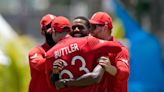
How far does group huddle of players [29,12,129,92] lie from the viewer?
11.7m

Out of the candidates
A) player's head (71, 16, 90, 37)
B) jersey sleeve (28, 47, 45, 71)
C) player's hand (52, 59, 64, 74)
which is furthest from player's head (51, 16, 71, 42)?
jersey sleeve (28, 47, 45, 71)

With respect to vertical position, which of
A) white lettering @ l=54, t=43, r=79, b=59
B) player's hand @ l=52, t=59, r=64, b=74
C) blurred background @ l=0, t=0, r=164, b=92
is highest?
white lettering @ l=54, t=43, r=79, b=59

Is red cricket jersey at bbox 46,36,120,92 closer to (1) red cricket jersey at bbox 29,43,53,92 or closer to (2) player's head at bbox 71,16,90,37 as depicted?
(2) player's head at bbox 71,16,90,37

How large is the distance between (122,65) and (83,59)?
1.75ft

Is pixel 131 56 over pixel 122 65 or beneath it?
beneath

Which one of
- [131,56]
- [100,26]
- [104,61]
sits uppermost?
[100,26]

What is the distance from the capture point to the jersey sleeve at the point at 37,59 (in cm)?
1254

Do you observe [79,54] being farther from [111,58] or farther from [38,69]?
[38,69]

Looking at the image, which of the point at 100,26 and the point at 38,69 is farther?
the point at 38,69

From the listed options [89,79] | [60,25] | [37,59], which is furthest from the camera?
[37,59]

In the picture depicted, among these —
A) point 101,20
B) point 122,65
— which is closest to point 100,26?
point 101,20

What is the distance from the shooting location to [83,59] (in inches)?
461

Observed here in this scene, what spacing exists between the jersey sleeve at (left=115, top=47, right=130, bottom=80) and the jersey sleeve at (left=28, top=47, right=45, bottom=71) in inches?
33.8

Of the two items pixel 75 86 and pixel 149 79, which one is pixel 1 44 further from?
pixel 75 86
